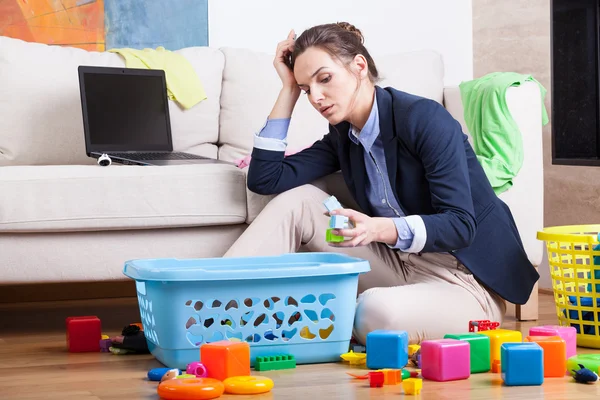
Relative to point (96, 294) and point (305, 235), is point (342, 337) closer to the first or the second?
point (305, 235)

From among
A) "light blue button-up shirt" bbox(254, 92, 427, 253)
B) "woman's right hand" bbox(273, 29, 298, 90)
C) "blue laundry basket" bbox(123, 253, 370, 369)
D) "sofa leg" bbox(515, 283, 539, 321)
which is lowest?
"sofa leg" bbox(515, 283, 539, 321)

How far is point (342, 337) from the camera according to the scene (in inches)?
66.3

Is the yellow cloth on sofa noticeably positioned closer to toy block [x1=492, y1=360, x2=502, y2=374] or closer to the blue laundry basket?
the blue laundry basket

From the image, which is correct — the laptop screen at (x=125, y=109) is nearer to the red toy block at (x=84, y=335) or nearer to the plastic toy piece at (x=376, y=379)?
the red toy block at (x=84, y=335)

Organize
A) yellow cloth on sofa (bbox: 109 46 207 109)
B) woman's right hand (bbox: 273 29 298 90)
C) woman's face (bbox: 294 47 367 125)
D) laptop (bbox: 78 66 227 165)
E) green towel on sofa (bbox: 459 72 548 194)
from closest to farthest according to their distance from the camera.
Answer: woman's face (bbox: 294 47 367 125) < woman's right hand (bbox: 273 29 298 90) < green towel on sofa (bbox: 459 72 548 194) < laptop (bbox: 78 66 227 165) < yellow cloth on sofa (bbox: 109 46 207 109)

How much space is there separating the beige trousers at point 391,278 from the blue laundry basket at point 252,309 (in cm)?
9

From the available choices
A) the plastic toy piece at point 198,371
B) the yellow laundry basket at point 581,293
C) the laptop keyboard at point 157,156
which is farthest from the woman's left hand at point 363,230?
the laptop keyboard at point 157,156

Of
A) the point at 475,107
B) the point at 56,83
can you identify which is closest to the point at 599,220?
the point at 475,107

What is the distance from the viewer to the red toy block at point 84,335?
1.84m

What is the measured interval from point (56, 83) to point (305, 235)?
3.46 feet

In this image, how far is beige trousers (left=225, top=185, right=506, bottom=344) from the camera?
175cm

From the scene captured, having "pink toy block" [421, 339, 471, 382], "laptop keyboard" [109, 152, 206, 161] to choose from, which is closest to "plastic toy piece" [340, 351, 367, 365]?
"pink toy block" [421, 339, 471, 382]

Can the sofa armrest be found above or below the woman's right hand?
below

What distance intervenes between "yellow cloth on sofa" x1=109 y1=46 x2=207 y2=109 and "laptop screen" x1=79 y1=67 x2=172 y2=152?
0.13ft
